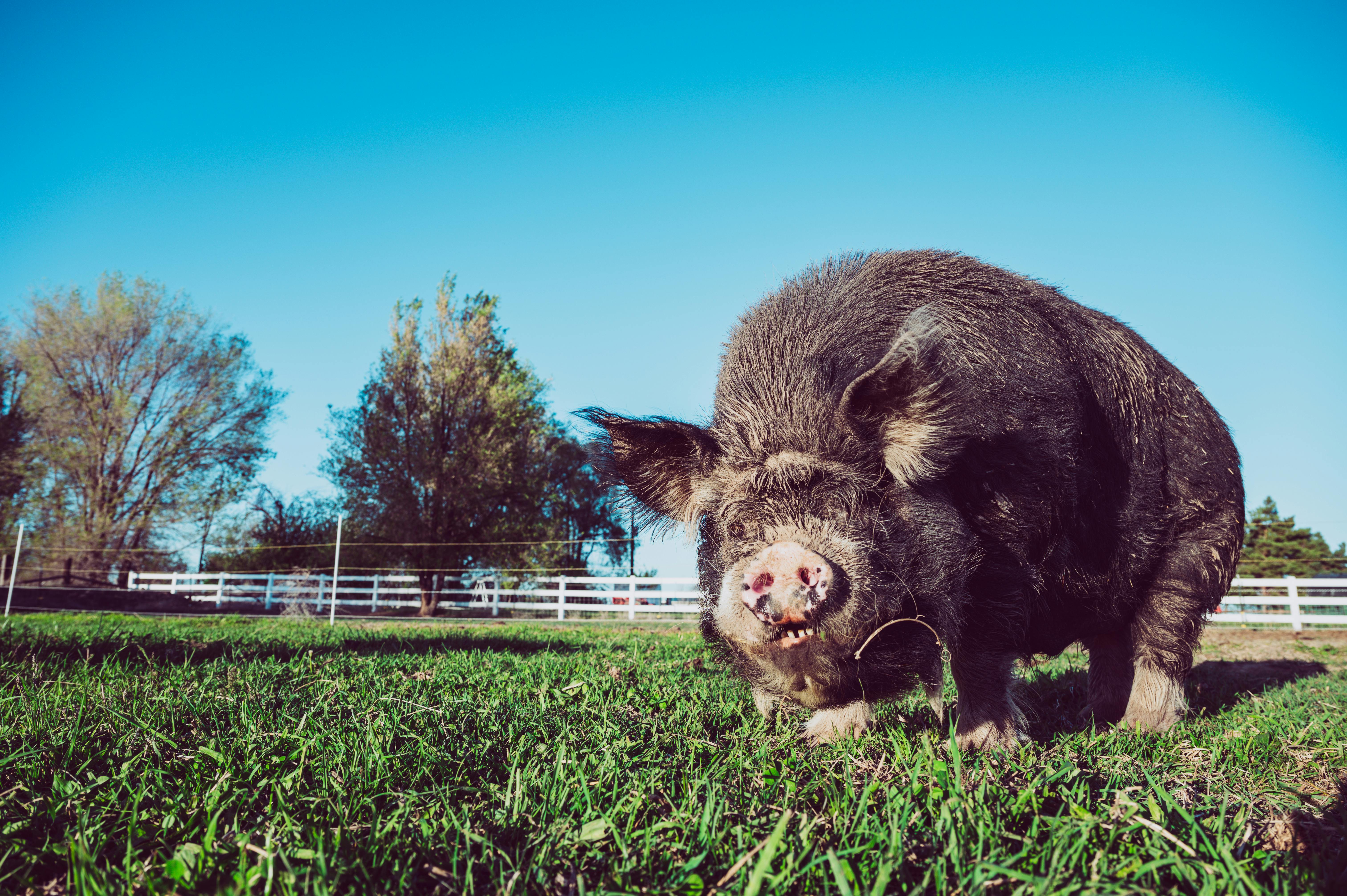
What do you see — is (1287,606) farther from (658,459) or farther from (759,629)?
(759,629)

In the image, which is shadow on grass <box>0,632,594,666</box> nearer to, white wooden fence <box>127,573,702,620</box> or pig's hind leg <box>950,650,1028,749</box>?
pig's hind leg <box>950,650,1028,749</box>

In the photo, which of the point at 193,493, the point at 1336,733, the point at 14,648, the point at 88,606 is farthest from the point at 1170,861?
the point at 193,493

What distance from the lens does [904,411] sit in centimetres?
285

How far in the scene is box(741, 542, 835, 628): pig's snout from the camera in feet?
7.95

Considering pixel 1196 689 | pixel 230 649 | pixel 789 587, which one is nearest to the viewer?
pixel 789 587

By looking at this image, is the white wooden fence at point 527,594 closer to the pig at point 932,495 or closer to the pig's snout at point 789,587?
the pig at point 932,495

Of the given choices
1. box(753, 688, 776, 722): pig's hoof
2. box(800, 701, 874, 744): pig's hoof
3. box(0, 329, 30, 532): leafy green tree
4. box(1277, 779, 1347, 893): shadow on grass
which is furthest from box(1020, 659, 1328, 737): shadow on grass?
box(0, 329, 30, 532): leafy green tree

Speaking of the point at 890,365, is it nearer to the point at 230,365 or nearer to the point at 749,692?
the point at 749,692

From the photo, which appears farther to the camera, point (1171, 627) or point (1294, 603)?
point (1294, 603)

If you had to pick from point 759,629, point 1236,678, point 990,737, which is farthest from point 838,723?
point 1236,678

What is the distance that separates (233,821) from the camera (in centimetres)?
166

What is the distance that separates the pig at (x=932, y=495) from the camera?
2676 mm

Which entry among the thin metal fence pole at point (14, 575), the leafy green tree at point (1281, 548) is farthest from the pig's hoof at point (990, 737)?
the leafy green tree at point (1281, 548)

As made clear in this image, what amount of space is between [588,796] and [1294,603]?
1668 centimetres
